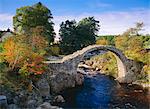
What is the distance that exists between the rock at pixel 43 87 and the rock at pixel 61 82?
1238 millimetres

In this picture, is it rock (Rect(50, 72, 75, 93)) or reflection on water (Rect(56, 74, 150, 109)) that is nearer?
reflection on water (Rect(56, 74, 150, 109))

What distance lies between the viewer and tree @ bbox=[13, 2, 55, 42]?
28.3m

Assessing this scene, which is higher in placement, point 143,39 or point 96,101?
point 143,39

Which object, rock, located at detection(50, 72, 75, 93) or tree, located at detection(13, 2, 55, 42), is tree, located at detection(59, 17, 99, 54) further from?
rock, located at detection(50, 72, 75, 93)

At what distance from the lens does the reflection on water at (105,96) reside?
18.6 m

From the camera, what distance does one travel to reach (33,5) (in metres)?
28.6

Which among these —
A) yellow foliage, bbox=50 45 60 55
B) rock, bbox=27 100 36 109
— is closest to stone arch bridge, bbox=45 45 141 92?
yellow foliage, bbox=50 45 60 55

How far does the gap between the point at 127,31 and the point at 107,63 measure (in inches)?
160

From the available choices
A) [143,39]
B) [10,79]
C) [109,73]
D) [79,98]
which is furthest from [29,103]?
[143,39]

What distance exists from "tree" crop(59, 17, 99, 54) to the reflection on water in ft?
16.9

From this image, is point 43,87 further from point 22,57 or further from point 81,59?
point 81,59

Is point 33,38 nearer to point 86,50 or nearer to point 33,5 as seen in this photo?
point 86,50

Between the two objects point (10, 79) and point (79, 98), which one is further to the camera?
point (79, 98)

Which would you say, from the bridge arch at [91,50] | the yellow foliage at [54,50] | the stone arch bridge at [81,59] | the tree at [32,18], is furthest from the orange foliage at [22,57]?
the tree at [32,18]
